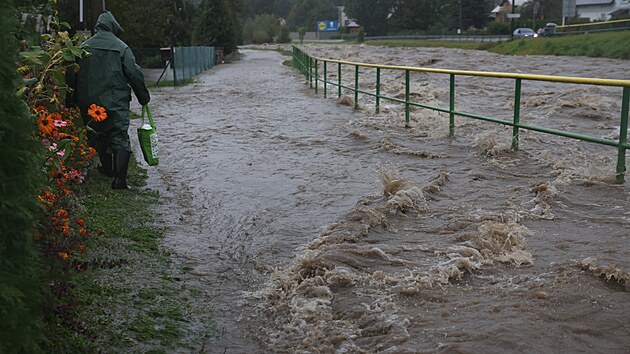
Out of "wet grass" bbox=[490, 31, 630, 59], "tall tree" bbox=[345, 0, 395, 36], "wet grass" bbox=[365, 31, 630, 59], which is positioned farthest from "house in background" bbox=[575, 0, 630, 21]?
"wet grass" bbox=[490, 31, 630, 59]

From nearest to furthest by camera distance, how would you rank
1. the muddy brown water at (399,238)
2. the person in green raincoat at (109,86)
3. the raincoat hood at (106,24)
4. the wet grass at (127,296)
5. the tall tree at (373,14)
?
the wet grass at (127,296) → the muddy brown water at (399,238) → the person in green raincoat at (109,86) → the raincoat hood at (106,24) → the tall tree at (373,14)

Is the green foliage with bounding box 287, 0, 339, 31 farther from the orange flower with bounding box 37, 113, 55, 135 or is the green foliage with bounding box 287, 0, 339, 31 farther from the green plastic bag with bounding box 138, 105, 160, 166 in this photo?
the orange flower with bounding box 37, 113, 55, 135

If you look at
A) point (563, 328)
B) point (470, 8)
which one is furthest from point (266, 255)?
point (470, 8)

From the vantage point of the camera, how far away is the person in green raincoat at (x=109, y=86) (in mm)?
7297

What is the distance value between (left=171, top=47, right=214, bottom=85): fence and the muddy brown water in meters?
15.8

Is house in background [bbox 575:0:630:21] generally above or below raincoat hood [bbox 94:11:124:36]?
above

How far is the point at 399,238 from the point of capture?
19.9ft

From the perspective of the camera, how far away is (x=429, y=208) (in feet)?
23.2

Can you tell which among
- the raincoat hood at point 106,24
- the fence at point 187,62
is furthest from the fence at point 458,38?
the raincoat hood at point 106,24

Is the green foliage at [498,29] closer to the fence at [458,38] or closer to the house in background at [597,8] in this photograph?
the fence at [458,38]

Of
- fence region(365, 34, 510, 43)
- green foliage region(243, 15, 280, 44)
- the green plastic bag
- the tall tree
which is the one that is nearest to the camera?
the green plastic bag

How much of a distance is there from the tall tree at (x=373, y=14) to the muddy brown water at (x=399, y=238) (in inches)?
4290

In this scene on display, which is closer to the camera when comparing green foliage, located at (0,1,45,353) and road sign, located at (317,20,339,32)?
green foliage, located at (0,1,45,353)

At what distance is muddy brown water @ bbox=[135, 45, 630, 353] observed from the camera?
4238 mm
